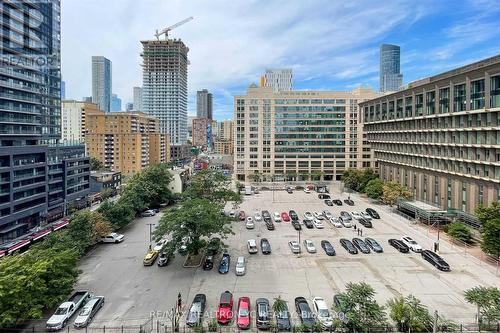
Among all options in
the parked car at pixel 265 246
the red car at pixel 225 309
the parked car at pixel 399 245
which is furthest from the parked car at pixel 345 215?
the red car at pixel 225 309

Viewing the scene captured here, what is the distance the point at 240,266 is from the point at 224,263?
1760mm

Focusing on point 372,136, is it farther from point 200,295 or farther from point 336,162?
point 200,295

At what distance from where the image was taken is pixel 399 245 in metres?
35.6

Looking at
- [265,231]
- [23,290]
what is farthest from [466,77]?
[23,290]

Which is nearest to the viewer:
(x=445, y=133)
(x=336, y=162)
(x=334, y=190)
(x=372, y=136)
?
(x=445, y=133)

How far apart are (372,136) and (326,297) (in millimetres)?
57304

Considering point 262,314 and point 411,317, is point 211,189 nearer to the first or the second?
point 262,314

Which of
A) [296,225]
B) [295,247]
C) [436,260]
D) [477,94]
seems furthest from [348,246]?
[477,94]

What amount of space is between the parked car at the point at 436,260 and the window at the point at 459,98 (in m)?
21.8

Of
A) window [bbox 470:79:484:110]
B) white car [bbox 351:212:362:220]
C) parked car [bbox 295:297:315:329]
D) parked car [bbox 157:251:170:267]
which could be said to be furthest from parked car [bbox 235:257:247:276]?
window [bbox 470:79:484:110]

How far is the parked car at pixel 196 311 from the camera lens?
20.7 meters

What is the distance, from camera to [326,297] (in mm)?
24672

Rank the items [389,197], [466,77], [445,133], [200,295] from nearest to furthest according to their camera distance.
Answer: [200,295]
[466,77]
[445,133]
[389,197]

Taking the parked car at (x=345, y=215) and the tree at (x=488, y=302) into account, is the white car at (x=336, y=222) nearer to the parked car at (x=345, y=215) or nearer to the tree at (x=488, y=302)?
the parked car at (x=345, y=215)
